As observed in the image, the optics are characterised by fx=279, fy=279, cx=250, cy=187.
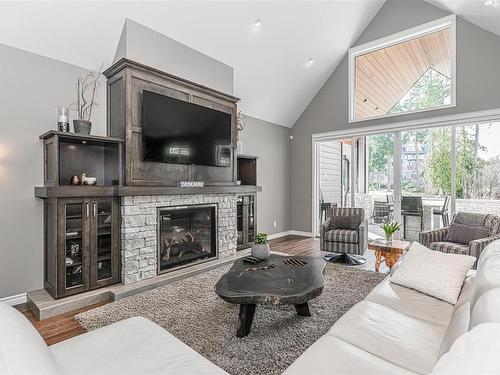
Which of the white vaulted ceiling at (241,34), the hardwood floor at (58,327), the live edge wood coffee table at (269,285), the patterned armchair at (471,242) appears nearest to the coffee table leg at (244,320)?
the live edge wood coffee table at (269,285)

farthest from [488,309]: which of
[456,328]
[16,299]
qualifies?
[16,299]

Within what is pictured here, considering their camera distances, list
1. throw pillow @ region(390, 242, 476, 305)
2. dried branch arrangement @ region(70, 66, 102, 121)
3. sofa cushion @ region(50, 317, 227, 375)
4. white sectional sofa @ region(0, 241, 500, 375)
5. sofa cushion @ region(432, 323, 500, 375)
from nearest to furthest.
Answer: sofa cushion @ region(432, 323, 500, 375), white sectional sofa @ region(0, 241, 500, 375), sofa cushion @ region(50, 317, 227, 375), throw pillow @ region(390, 242, 476, 305), dried branch arrangement @ region(70, 66, 102, 121)

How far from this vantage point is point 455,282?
6.41 feet

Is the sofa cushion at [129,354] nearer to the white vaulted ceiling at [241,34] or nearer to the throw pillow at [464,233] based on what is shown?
the white vaulted ceiling at [241,34]

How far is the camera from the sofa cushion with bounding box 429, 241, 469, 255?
340cm

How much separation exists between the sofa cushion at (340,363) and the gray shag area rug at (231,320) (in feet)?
2.15

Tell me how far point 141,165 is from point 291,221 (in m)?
4.36

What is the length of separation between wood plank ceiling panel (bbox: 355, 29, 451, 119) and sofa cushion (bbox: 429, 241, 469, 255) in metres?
2.95

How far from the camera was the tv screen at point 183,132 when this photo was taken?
3457 mm

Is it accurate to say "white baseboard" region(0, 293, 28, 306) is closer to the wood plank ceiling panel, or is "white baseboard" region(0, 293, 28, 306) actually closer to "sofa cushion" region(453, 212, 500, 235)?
"sofa cushion" region(453, 212, 500, 235)

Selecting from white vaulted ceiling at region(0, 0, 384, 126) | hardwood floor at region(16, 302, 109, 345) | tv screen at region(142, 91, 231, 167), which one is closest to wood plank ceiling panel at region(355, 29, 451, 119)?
white vaulted ceiling at region(0, 0, 384, 126)

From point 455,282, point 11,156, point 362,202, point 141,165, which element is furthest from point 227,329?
point 362,202

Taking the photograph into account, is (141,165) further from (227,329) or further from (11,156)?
(227,329)

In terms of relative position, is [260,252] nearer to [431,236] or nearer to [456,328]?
[456,328]
